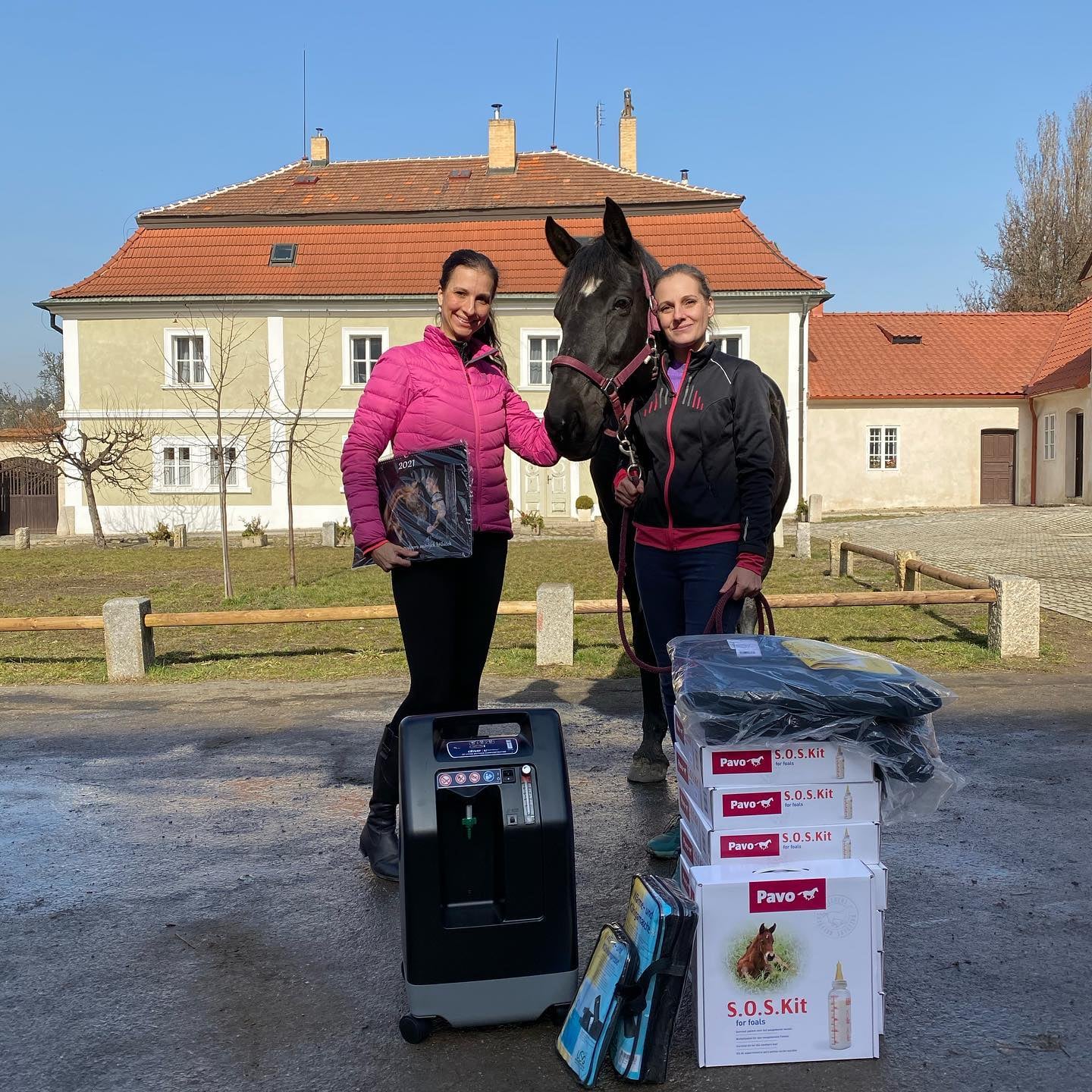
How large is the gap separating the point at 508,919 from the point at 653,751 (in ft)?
7.76

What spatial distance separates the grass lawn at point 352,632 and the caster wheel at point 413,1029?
567 centimetres

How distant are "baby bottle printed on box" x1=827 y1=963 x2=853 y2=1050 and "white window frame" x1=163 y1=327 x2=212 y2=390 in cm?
2931

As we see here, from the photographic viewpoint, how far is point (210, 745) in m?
6.32

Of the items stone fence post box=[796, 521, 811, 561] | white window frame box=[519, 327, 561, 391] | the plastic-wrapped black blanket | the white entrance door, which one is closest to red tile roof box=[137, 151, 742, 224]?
white window frame box=[519, 327, 561, 391]

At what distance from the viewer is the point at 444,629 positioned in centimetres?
374

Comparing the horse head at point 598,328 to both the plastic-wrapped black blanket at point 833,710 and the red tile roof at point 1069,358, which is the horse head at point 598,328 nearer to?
the plastic-wrapped black blanket at point 833,710

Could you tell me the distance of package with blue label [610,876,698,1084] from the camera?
2.59 meters

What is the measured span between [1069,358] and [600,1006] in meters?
36.1

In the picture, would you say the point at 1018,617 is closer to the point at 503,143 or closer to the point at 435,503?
the point at 435,503

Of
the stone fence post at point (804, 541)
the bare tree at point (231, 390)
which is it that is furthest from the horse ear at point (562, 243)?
the bare tree at point (231, 390)

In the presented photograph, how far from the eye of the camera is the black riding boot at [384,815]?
3.93 meters

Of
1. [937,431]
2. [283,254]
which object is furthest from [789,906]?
[937,431]

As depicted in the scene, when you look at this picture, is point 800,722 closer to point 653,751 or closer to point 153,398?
point 653,751

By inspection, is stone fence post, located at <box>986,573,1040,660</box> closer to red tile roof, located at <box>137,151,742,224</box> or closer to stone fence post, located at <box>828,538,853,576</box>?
stone fence post, located at <box>828,538,853,576</box>
